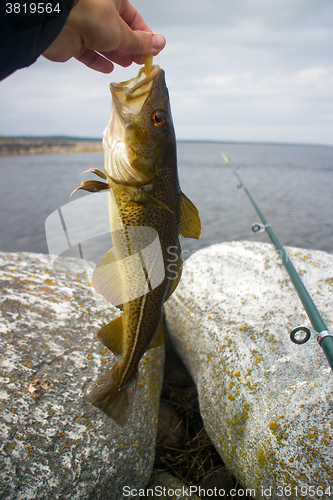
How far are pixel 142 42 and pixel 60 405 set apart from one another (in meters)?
2.74

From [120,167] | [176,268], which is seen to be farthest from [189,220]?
[120,167]

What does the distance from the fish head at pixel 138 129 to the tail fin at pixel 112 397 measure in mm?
1464

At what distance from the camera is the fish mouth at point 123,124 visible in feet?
6.55

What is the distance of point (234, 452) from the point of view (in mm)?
2756

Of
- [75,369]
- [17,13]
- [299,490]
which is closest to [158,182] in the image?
[17,13]

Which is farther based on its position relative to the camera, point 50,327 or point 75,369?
point 50,327

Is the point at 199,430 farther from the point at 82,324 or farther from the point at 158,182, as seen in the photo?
the point at 158,182

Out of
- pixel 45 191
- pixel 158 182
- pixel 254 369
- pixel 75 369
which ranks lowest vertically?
pixel 45 191

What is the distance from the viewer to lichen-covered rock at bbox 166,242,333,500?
2365 millimetres

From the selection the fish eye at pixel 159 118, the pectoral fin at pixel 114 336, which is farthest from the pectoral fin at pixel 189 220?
the pectoral fin at pixel 114 336

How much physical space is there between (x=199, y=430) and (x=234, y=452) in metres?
0.77

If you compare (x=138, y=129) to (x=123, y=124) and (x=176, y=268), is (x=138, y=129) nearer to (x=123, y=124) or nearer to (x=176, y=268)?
(x=123, y=124)

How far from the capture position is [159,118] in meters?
2.03

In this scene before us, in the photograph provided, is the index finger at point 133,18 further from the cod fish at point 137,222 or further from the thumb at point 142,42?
the cod fish at point 137,222
